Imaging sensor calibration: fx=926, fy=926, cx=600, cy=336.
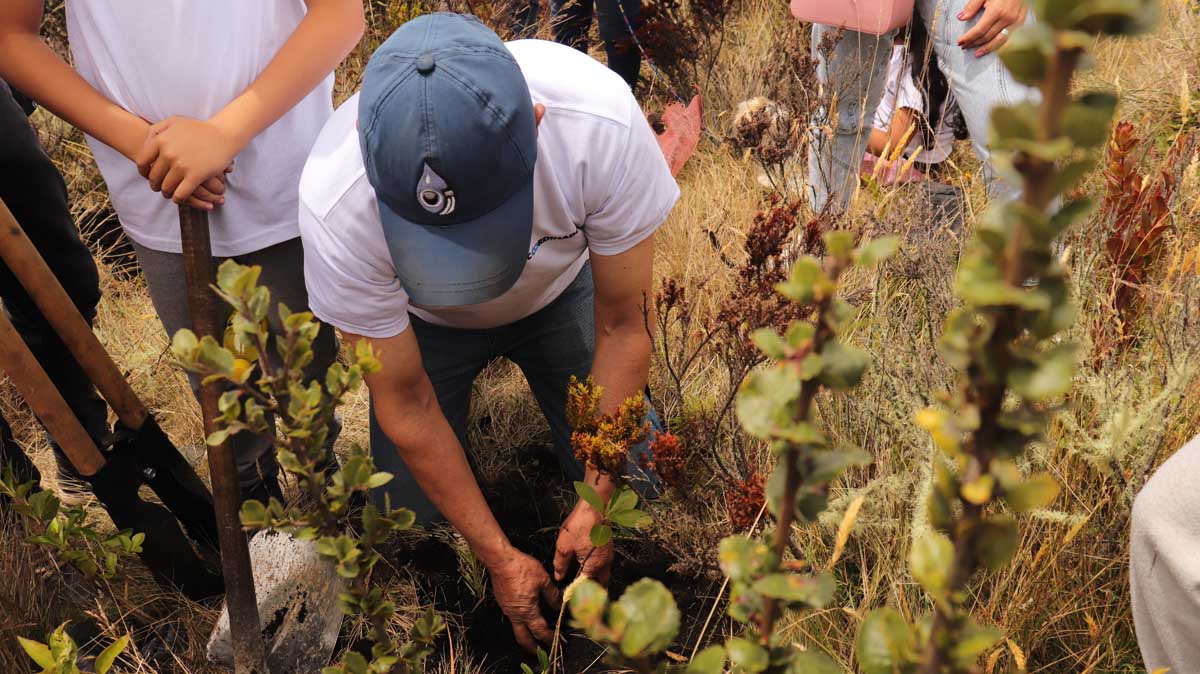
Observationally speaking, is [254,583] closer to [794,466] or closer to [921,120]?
[794,466]

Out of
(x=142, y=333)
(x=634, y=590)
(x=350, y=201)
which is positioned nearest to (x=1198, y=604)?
(x=634, y=590)

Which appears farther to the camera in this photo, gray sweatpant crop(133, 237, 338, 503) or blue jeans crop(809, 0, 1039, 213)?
blue jeans crop(809, 0, 1039, 213)

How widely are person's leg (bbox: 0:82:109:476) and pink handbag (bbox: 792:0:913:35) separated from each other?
201 centimetres

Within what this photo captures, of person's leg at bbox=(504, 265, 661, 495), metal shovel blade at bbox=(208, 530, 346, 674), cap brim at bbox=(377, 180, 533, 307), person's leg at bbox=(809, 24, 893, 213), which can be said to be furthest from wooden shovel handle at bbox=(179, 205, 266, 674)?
person's leg at bbox=(809, 24, 893, 213)

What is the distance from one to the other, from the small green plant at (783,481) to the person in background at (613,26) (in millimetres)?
3377

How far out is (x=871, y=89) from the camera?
2.87 metres

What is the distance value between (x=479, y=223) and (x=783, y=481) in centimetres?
95

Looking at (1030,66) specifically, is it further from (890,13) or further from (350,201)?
(890,13)

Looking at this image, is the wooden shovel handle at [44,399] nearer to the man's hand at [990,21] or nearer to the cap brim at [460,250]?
the cap brim at [460,250]

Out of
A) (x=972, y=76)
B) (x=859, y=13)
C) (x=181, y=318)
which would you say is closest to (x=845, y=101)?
(x=859, y=13)

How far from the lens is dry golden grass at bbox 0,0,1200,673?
5.73 feet

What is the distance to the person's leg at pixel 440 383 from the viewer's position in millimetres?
2381

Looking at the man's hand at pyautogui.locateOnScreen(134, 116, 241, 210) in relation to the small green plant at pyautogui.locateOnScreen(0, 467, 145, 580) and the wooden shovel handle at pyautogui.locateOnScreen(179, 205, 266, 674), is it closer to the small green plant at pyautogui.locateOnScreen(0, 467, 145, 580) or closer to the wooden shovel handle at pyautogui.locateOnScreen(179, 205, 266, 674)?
the wooden shovel handle at pyautogui.locateOnScreen(179, 205, 266, 674)

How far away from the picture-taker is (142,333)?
325 centimetres
